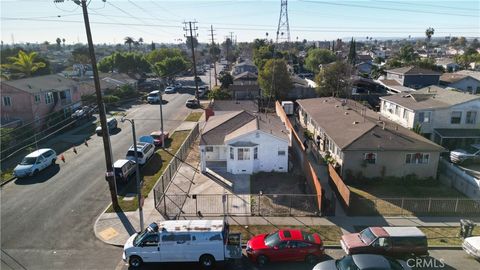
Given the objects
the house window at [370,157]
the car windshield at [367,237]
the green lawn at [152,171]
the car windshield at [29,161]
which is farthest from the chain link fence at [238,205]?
the car windshield at [29,161]

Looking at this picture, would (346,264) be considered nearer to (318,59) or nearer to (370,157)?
(370,157)

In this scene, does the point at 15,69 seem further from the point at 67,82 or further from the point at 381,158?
the point at 381,158

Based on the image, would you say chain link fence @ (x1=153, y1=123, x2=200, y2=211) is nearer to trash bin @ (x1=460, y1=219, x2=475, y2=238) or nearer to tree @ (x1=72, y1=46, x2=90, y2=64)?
trash bin @ (x1=460, y1=219, x2=475, y2=238)

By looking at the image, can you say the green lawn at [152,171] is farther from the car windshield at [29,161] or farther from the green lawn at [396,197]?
the green lawn at [396,197]

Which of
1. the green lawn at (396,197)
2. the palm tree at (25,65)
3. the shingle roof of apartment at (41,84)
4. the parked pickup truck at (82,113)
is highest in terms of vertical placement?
the palm tree at (25,65)

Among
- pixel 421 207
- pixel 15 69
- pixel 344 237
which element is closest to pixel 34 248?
pixel 344 237

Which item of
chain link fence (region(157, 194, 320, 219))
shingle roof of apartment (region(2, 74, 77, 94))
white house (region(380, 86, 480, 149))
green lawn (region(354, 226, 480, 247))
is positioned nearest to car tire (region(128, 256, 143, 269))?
chain link fence (region(157, 194, 320, 219))
